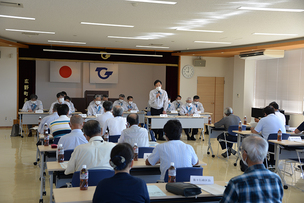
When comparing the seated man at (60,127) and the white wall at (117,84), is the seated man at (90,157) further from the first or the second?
the white wall at (117,84)

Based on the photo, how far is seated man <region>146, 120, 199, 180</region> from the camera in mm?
3209

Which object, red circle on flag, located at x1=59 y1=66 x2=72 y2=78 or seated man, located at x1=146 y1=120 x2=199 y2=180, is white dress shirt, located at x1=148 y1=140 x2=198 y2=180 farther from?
red circle on flag, located at x1=59 y1=66 x2=72 y2=78

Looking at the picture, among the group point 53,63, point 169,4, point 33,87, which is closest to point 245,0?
point 169,4

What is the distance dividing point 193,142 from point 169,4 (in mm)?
5350

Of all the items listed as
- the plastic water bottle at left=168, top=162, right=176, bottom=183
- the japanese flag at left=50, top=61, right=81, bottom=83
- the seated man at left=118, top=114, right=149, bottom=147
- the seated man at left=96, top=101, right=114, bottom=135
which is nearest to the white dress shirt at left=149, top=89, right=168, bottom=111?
the seated man at left=96, top=101, right=114, bottom=135

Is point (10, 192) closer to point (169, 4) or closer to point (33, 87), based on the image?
point (169, 4)

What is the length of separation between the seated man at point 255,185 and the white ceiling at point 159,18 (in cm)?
385

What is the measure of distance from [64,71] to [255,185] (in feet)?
45.4

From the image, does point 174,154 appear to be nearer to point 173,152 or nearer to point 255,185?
point 173,152

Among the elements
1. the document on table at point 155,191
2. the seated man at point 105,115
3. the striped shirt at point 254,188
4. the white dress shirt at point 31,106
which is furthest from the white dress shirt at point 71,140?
the white dress shirt at point 31,106

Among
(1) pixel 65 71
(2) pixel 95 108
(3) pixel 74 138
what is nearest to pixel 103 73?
(1) pixel 65 71

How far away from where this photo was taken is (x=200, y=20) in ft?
22.5

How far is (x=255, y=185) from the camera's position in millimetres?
1993

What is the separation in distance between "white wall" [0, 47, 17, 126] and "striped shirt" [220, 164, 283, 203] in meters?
11.5
